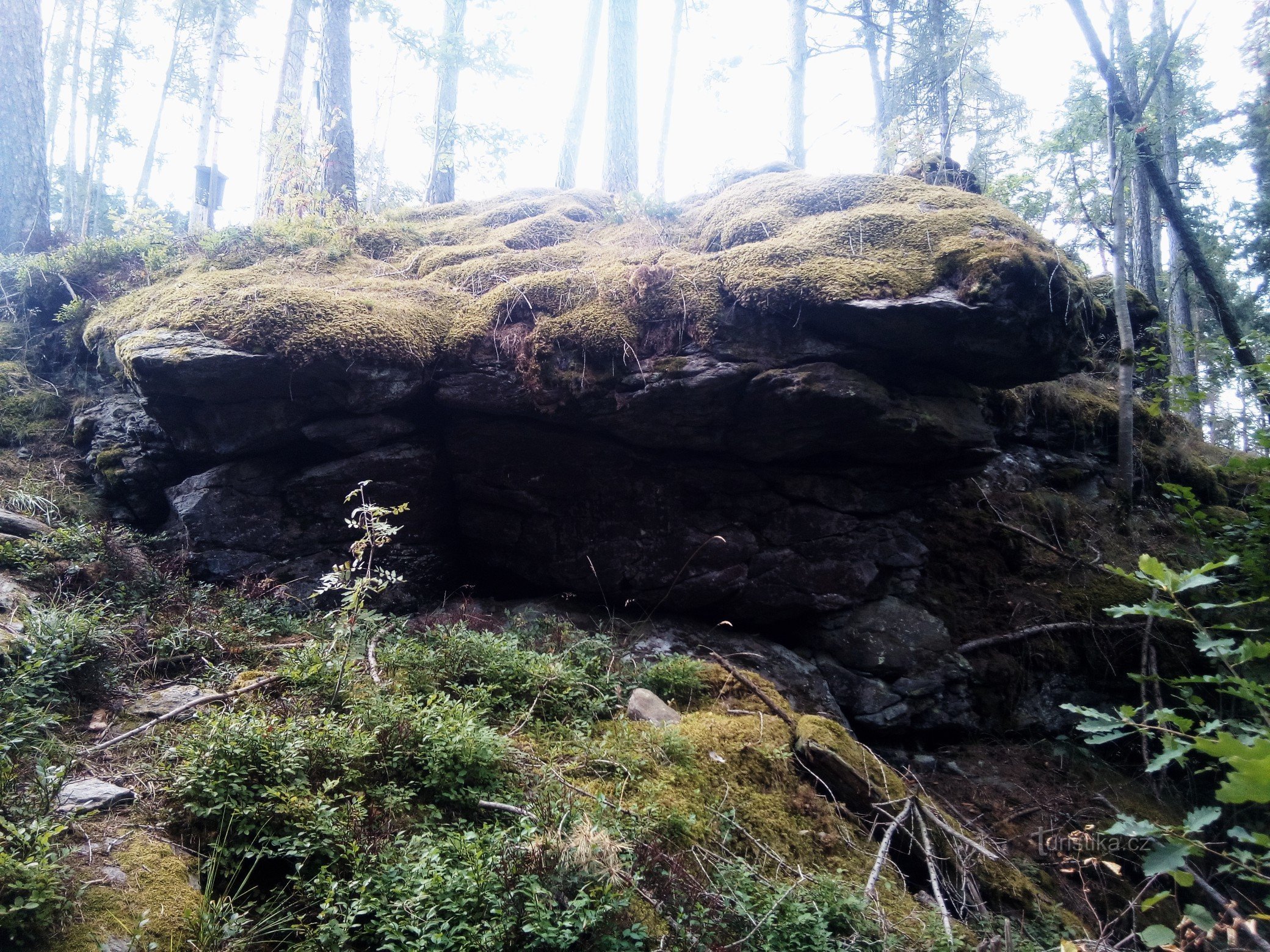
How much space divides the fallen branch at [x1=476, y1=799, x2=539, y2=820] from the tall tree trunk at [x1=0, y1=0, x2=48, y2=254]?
37.0 ft

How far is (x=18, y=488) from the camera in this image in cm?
598

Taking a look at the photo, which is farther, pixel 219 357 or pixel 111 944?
pixel 219 357

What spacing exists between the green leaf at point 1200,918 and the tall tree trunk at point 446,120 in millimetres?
11036

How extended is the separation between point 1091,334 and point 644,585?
5998 mm

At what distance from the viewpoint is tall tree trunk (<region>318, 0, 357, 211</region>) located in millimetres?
9516

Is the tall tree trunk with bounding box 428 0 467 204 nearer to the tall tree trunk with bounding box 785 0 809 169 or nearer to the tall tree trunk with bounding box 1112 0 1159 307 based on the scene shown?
the tall tree trunk with bounding box 785 0 809 169

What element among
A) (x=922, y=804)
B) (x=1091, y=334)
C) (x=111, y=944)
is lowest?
(x=922, y=804)

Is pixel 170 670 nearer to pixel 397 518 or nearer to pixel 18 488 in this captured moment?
pixel 397 518

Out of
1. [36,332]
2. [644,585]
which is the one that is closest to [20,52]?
[36,332]

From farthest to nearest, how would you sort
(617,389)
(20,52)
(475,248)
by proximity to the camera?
(20,52) < (475,248) < (617,389)

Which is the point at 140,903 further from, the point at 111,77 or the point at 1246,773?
the point at 111,77

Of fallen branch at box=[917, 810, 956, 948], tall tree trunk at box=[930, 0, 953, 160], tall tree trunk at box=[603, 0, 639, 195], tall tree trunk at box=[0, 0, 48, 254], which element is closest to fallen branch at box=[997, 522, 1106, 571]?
fallen branch at box=[917, 810, 956, 948]

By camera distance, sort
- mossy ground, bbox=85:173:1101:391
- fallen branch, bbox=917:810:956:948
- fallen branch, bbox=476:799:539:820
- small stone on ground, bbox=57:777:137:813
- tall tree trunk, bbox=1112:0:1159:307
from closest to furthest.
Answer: small stone on ground, bbox=57:777:137:813 → fallen branch, bbox=917:810:956:948 → fallen branch, bbox=476:799:539:820 → mossy ground, bbox=85:173:1101:391 → tall tree trunk, bbox=1112:0:1159:307

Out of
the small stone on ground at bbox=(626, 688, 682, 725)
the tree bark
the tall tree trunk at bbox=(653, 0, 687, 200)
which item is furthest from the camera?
the tall tree trunk at bbox=(653, 0, 687, 200)
